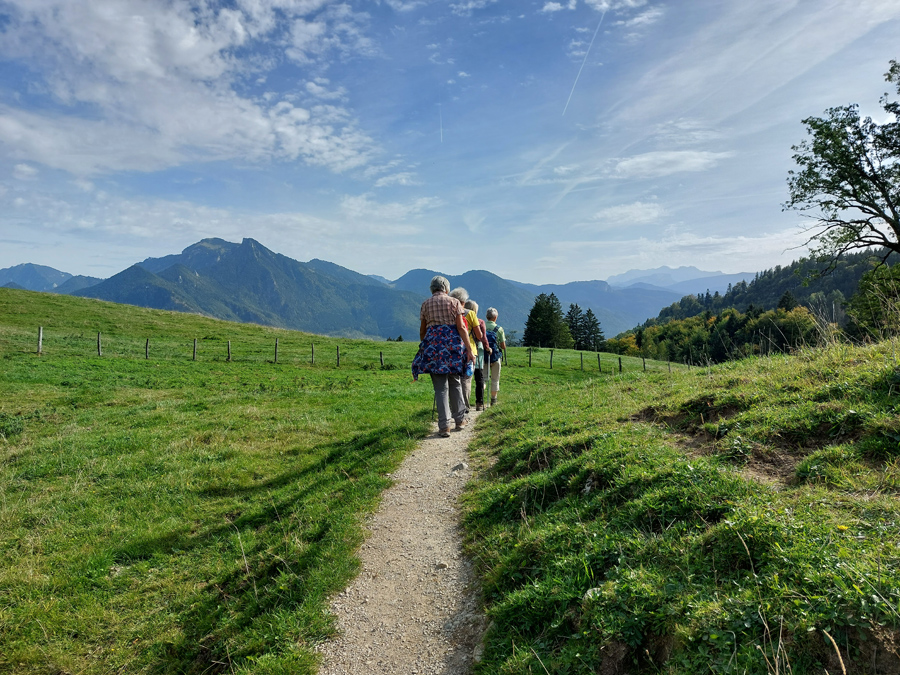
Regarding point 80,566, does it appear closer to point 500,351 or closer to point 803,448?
point 803,448

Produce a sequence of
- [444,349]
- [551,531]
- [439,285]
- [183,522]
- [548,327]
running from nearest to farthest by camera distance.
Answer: [551,531], [183,522], [444,349], [439,285], [548,327]

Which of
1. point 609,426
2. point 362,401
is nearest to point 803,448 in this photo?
point 609,426

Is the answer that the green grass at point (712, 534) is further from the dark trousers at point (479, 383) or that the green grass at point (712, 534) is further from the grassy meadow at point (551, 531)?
the dark trousers at point (479, 383)

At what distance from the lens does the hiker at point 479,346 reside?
11.0 meters

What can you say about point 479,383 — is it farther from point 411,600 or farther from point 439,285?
point 411,600

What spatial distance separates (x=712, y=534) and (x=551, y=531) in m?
1.56

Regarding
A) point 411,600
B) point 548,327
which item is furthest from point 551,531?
point 548,327

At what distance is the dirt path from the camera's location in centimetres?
399

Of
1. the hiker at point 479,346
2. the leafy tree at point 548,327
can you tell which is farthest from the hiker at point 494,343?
the leafy tree at point 548,327

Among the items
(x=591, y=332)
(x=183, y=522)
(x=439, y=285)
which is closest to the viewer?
(x=183, y=522)

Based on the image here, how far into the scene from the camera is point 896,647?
7.62 feet

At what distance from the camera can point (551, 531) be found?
4676mm

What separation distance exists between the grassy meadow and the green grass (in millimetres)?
19

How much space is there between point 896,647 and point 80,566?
852 centimetres
